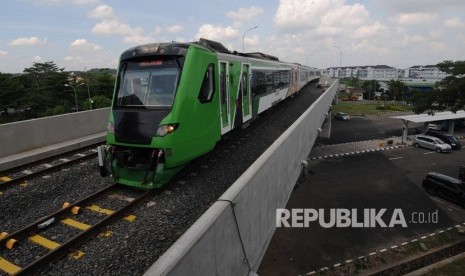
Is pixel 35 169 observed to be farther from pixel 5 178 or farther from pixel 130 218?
pixel 130 218

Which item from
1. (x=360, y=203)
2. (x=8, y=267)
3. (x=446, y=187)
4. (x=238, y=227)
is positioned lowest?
(x=360, y=203)

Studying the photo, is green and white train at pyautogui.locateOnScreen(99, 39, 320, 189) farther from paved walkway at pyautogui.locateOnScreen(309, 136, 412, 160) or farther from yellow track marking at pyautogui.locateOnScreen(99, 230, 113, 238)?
paved walkway at pyautogui.locateOnScreen(309, 136, 412, 160)

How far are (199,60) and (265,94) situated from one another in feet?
27.9

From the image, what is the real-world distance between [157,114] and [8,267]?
403 centimetres

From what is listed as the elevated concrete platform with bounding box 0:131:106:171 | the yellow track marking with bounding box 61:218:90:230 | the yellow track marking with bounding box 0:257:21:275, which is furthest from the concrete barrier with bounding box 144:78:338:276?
the elevated concrete platform with bounding box 0:131:106:171

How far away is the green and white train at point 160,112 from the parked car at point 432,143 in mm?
34108

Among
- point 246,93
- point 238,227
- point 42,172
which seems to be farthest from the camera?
point 246,93

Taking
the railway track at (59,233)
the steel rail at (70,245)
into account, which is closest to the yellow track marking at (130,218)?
the railway track at (59,233)

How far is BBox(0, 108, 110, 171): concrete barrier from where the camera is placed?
1091 centimetres

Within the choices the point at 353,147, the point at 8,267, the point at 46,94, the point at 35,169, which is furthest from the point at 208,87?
the point at 46,94

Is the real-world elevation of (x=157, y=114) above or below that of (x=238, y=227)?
above

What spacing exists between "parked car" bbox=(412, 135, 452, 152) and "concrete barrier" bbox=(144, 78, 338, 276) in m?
33.5

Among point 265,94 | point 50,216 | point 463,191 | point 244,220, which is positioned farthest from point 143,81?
point 463,191

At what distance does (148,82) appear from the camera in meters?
8.15
